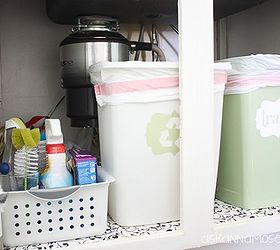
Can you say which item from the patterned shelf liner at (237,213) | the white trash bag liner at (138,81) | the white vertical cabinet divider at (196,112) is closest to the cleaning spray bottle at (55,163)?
the white trash bag liner at (138,81)

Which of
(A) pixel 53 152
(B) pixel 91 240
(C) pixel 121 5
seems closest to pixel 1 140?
(A) pixel 53 152

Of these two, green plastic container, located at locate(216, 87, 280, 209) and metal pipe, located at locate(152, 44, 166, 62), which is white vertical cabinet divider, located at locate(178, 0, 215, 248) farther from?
metal pipe, located at locate(152, 44, 166, 62)

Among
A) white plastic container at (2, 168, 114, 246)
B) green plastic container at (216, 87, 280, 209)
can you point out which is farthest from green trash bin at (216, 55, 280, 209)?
white plastic container at (2, 168, 114, 246)

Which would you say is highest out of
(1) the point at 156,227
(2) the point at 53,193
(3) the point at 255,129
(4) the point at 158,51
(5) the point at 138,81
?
(4) the point at 158,51

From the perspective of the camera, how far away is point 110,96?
75 cm

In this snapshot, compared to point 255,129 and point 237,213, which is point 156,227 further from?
point 255,129

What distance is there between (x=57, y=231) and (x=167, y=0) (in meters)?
0.71

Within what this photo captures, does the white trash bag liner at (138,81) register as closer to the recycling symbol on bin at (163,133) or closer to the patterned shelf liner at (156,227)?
the recycling symbol on bin at (163,133)

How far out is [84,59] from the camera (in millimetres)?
1019

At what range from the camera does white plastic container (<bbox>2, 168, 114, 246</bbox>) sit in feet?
2.23

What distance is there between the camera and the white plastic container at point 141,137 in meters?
0.74

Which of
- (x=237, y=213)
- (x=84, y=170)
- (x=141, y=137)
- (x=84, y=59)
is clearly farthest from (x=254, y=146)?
(x=84, y=59)

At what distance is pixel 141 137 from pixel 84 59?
38 cm

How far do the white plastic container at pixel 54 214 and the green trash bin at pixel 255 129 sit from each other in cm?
34
